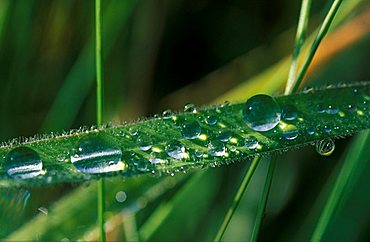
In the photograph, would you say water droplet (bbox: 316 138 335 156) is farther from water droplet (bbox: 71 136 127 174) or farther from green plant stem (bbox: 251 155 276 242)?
water droplet (bbox: 71 136 127 174)

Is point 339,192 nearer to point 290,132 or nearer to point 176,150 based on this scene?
point 290,132

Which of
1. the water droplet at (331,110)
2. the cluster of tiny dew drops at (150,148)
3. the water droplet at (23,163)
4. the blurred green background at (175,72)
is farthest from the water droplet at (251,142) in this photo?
the blurred green background at (175,72)

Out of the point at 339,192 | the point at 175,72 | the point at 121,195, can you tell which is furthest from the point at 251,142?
the point at 175,72

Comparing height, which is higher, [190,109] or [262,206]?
[190,109]

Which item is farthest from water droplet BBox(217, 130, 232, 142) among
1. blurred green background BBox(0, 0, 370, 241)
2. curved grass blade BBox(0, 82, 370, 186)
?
blurred green background BBox(0, 0, 370, 241)

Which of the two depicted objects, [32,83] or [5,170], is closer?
[5,170]

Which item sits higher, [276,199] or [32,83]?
[32,83]

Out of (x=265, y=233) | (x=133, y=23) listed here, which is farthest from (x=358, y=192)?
(x=133, y=23)

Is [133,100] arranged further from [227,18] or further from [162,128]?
[162,128]
